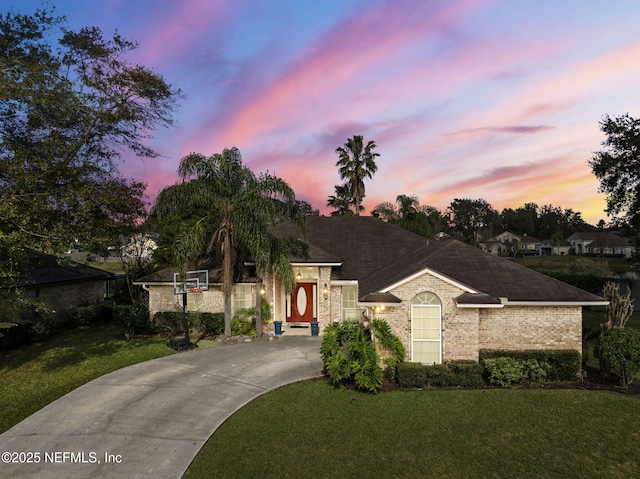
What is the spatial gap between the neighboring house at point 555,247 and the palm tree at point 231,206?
4301 inches

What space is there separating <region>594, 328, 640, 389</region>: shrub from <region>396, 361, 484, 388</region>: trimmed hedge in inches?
158

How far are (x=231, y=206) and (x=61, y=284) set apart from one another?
1381cm

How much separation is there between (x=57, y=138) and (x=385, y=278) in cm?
1492

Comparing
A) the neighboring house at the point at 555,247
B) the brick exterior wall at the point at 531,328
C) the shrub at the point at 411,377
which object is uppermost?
the neighboring house at the point at 555,247

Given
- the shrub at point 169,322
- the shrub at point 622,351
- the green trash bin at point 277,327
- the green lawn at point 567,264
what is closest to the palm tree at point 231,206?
the green trash bin at point 277,327

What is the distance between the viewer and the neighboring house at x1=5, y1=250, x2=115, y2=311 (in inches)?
797

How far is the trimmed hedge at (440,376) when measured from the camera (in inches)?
445

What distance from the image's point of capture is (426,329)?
1259cm

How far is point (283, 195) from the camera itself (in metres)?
17.0

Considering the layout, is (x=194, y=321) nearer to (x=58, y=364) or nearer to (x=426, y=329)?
(x=58, y=364)

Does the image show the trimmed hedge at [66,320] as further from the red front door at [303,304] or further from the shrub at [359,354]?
the shrub at [359,354]

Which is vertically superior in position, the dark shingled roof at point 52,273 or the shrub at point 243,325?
the dark shingled roof at point 52,273

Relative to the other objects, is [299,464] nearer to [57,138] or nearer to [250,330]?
[250,330]

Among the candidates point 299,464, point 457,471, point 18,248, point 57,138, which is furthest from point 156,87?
point 457,471
